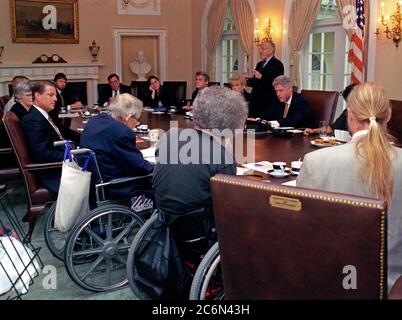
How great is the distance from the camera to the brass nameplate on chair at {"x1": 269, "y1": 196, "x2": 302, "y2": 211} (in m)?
1.40

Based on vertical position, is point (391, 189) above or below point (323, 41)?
below

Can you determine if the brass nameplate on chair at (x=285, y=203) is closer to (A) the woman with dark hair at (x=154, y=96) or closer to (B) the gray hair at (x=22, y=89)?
(B) the gray hair at (x=22, y=89)

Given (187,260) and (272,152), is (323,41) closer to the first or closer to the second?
(272,152)

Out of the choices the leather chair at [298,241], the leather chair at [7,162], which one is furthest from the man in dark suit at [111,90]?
the leather chair at [298,241]

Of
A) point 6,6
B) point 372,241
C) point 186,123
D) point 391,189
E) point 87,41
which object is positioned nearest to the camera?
point 372,241

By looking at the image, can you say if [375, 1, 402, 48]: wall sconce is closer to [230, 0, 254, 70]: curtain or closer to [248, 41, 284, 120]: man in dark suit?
[248, 41, 284, 120]: man in dark suit

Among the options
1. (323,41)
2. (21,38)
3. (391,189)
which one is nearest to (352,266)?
(391,189)

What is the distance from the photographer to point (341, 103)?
711cm

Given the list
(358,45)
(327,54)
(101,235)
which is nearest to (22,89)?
(101,235)

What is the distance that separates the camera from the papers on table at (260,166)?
288 centimetres

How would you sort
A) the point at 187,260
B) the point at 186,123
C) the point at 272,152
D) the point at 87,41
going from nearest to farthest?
the point at 187,260, the point at 272,152, the point at 186,123, the point at 87,41

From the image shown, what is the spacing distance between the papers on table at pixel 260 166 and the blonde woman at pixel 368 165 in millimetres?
1067

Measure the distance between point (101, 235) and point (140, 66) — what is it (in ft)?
25.7
